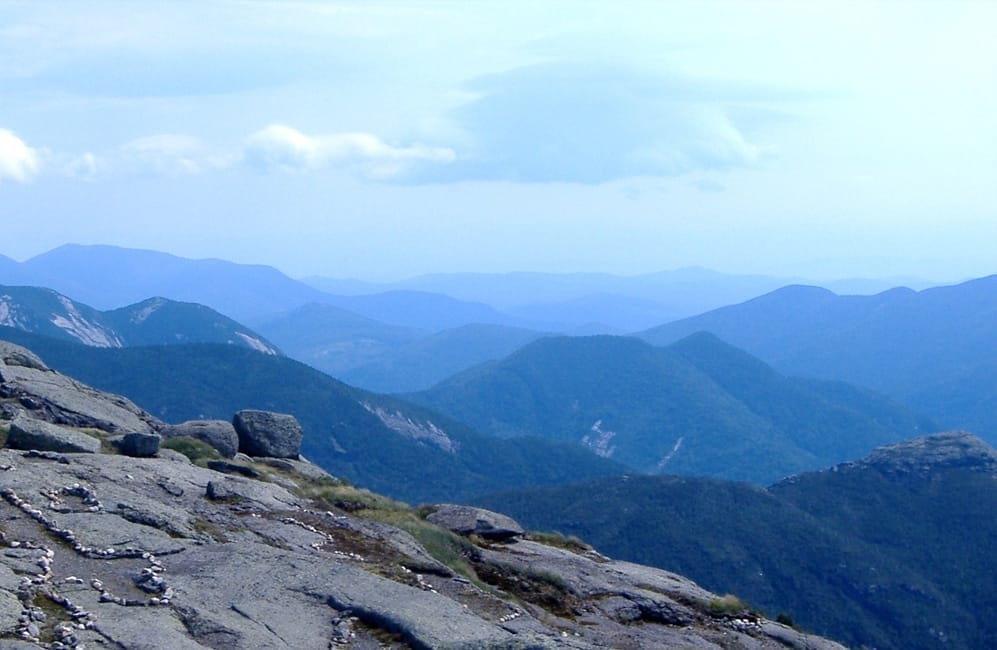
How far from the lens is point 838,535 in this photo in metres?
103

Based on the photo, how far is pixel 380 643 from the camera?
15930 millimetres

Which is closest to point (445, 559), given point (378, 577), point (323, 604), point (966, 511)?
point (378, 577)

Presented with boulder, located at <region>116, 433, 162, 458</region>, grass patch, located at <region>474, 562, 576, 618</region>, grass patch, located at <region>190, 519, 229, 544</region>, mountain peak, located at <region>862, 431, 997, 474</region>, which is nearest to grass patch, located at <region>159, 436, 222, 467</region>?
boulder, located at <region>116, 433, 162, 458</region>

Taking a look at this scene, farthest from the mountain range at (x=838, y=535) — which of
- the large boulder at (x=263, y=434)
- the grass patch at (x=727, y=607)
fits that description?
the grass patch at (x=727, y=607)

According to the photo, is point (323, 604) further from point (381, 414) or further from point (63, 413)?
point (381, 414)

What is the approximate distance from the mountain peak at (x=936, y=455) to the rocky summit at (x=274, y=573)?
103319 millimetres

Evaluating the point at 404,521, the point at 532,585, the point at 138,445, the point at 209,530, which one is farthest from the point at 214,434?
the point at 532,585

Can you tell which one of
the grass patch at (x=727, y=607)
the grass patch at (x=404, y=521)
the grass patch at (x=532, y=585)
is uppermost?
the grass patch at (x=404, y=521)

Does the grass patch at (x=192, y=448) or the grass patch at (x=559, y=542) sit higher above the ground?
the grass patch at (x=192, y=448)

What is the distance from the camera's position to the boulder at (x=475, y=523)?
1076 inches

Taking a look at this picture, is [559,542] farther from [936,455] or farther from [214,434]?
[936,455]

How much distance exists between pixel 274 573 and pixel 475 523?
1035 cm

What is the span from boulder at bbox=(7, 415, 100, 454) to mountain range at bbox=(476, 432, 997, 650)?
6513 cm

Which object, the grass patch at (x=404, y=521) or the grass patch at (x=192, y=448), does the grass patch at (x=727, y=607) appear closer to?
the grass patch at (x=404, y=521)
